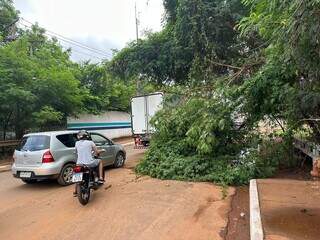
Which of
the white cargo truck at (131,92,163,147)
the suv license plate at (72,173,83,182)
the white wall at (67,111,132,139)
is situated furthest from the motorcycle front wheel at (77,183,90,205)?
the white wall at (67,111,132,139)

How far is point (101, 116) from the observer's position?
1148 inches

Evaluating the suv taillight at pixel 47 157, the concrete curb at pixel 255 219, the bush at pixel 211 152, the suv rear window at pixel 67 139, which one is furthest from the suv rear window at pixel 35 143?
the concrete curb at pixel 255 219

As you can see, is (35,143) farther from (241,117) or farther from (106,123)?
(106,123)

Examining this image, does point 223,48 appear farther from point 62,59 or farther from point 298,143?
point 62,59

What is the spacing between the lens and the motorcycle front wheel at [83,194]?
8.27 m

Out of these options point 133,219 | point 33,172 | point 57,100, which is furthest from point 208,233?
point 57,100

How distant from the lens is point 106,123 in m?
29.9

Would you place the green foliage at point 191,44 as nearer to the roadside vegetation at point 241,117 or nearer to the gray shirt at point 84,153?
the roadside vegetation at point 241,117

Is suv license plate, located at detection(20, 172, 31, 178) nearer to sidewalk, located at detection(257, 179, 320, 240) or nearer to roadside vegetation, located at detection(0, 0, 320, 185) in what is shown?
roadside vegetation, located at detection(0, 0, 320, 185)

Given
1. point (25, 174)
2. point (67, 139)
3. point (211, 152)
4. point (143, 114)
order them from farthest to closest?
point (143, 114)
point (67, 139)
point (211, 152)
point (25, 174)

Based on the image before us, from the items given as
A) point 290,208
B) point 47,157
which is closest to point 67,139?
point 47,157

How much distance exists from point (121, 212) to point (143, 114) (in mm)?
11641

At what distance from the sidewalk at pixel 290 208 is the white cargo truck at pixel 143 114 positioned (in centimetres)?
986

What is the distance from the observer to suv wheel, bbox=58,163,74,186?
1066 centimetres
